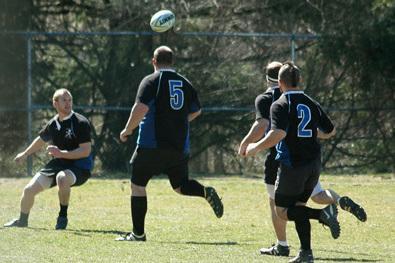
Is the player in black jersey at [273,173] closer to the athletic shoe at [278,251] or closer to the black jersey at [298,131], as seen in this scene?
the athletic shoe at [278,251]

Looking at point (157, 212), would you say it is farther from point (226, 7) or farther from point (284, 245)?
point (226, 7)

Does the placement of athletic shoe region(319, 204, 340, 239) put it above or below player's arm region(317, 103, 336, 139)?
below

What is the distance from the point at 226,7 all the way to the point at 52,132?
10710mm

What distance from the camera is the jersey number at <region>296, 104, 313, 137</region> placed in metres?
9.62

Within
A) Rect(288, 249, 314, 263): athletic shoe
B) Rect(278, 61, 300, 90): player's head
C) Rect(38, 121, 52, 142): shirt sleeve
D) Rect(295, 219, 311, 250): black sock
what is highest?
Rect(278, 61, 300, 90): player's head

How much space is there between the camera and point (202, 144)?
844 inches

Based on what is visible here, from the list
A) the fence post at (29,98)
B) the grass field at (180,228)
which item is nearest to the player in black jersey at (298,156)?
the grass field at (180,228)

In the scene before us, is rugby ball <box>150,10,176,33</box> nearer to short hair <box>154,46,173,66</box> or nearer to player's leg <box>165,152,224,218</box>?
short hair <box>154,46,173,66</box>

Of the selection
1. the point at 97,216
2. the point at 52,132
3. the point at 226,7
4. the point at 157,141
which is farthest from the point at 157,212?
the point at 226,7

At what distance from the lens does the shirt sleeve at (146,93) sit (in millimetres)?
11242

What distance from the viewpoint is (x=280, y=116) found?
9.48 m

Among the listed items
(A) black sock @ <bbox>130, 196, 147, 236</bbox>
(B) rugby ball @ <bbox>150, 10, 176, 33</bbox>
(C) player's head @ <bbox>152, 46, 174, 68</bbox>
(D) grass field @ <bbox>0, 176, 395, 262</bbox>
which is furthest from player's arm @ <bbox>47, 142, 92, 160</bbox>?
(B) rugby ball @ <bbox>150, 10, 176, 33</bbox>

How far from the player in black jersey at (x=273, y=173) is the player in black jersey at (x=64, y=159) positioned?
8.97ft

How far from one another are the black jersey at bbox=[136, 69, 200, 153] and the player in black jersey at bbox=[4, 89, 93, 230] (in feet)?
5.01
